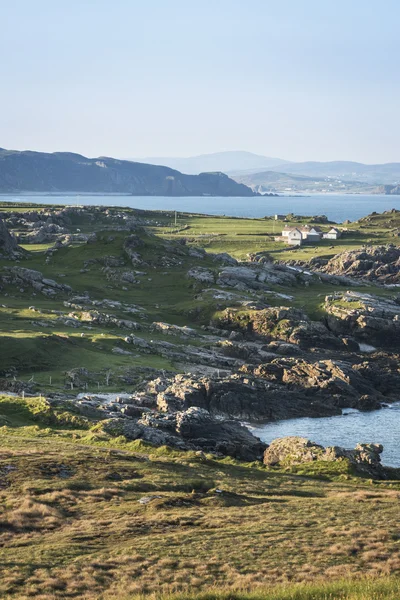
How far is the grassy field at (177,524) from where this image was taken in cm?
Result: 3109

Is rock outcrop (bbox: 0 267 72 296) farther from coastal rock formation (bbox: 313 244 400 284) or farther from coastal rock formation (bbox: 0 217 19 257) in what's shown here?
coastal rock formation (bbox: 313 244 400 284)

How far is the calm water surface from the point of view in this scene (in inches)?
3118

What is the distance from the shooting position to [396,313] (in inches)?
5182

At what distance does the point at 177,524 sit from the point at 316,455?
978 inches

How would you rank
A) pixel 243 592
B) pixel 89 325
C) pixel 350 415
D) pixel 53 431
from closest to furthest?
pixel 243 592 < pixel 53 431 < pixel 350 415 < pixel 89 325

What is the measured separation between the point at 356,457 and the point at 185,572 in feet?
110

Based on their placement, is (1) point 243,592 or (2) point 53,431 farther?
(2) point 53,431

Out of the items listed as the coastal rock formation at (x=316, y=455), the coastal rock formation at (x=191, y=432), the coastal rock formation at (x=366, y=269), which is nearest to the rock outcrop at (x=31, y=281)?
the coastal rock formation at (x=191, y=432)

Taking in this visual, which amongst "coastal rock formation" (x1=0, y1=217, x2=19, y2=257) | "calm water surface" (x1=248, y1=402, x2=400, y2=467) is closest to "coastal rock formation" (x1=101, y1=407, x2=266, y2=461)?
"calm water surface" (x1=248, y1=402, x2=400, y2=467)

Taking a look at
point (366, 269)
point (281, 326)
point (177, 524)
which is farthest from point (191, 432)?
point (366, 269)

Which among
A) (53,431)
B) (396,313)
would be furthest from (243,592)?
(396,313)

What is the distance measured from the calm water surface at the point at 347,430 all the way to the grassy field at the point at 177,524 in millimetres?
19350

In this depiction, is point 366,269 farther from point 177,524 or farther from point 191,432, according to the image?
point 177,524

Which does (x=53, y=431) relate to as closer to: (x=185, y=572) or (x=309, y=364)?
(x=185, y=572)
